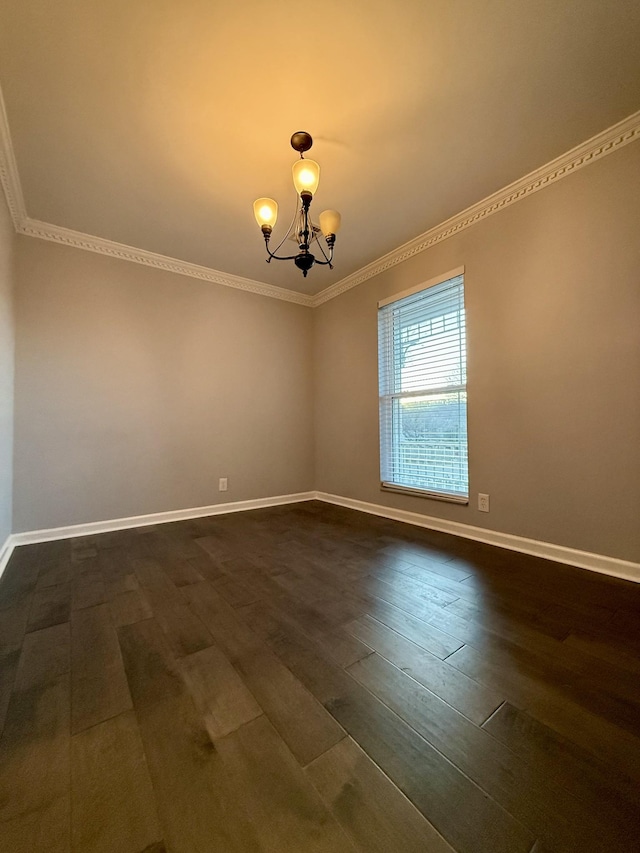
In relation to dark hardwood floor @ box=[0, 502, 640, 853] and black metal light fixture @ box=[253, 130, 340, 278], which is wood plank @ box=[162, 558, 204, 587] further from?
black metal light fixture @ box=[253, 130, 340, 278]

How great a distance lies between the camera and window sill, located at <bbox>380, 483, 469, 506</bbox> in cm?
271

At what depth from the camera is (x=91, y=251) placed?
2.95 meters

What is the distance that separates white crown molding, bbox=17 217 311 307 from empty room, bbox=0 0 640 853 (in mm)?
27

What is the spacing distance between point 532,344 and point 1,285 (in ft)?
12.0

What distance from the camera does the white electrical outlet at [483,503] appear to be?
2.54 meters

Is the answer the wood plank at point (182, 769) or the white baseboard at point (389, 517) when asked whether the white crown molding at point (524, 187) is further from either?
the wood plank at point (182, 769)

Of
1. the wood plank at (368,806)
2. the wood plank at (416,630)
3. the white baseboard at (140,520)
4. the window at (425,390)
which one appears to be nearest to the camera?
the wood plank at (368,806)

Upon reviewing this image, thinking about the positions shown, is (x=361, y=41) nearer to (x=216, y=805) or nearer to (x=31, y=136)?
(x=31, y=136)

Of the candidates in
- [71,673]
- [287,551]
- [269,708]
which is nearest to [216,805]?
[269,708]

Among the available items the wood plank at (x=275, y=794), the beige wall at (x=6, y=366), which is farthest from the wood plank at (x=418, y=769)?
the beige wall at (x=6, y=366)

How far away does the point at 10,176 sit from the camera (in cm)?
218

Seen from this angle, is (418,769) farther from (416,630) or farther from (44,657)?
(44,657)

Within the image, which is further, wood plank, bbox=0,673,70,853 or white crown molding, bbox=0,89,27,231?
white crown molding, bbox=0,89,27,231

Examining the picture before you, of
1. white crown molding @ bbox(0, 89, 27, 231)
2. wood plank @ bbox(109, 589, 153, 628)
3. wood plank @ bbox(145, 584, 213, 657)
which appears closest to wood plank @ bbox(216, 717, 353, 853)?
wood plank @ bbox(145, 584, 213, 657)
